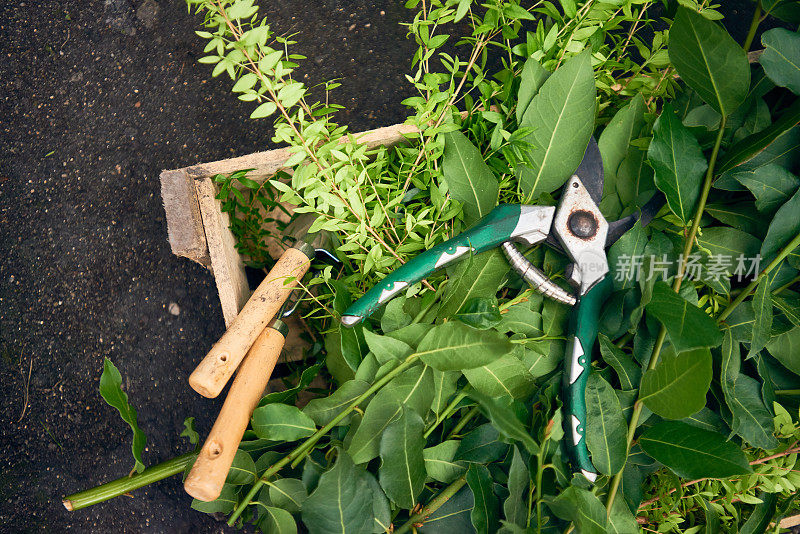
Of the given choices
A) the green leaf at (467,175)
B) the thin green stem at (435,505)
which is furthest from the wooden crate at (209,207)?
the thin green stem at (435,505)

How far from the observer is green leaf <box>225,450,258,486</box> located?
794 mm

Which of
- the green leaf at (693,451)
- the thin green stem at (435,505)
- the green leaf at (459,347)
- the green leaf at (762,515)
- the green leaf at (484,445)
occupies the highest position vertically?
the green leaf at (459,347)

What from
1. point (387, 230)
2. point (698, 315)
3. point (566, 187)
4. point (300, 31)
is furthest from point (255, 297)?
point (300, 31)

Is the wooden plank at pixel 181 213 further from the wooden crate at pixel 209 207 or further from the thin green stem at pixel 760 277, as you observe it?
the thin green stem at pixel 760 277

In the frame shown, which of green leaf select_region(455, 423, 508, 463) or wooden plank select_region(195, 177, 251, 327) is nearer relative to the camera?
green leaf select_region(455, 423, 508, 463)

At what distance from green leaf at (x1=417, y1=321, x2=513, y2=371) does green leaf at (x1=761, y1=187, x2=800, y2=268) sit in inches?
15.9

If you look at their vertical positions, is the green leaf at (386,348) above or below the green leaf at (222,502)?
above

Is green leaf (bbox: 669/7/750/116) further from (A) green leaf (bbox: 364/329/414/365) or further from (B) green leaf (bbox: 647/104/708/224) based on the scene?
(A) green leaf (bbox: 364/329/414/365)

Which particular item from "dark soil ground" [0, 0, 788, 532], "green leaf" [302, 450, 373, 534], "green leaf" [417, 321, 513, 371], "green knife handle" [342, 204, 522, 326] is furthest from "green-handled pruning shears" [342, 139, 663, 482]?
"dark soil ground" [0, 0, 788, 532]

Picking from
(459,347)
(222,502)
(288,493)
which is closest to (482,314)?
(459,347)

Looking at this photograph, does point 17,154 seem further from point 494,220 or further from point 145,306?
point 494,220

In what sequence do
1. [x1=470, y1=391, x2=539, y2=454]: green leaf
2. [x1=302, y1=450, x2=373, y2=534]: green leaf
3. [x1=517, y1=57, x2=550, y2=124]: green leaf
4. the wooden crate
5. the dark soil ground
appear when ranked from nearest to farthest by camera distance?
1. [x1=470, y1=391, x2=539, y2=454]: green leaf
2. [x1=302, y1=450, x2=373, y2=534]: green leaf
3. [x1=517, y1=57, x2=550, y2=124]: green leaf
4. the wooden crate
5. the dark soil ground

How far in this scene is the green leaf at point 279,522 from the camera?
0.77m

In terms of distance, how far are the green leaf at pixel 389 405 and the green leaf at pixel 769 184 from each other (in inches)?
20.8
